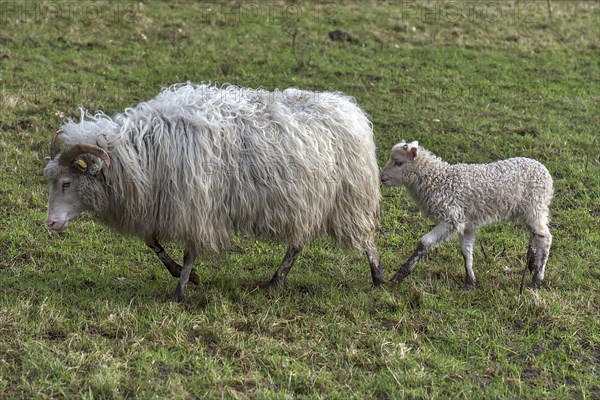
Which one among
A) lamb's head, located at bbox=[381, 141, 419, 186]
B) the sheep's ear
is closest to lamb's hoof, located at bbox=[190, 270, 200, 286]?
the sheep's ear

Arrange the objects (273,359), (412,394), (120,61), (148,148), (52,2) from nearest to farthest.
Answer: (412,394) → (273,359) → (148,148) → (120,61) → (52,2)

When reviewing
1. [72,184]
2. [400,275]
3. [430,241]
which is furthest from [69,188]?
[430,241]

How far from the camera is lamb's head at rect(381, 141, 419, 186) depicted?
256 inches

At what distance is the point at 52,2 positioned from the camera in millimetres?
14055

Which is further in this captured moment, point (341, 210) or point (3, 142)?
point (3, 142)

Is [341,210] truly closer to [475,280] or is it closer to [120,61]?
[475,280]

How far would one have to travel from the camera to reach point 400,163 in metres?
6.57

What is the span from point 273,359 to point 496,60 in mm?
9437

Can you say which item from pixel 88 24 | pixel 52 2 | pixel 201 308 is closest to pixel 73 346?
pixel 201 308

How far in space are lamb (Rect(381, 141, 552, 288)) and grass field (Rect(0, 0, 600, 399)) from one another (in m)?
0.33

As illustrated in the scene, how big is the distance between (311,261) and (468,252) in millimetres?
1477

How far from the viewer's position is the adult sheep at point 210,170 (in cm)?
568

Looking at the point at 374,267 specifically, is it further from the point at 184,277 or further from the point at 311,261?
the point at 184,277

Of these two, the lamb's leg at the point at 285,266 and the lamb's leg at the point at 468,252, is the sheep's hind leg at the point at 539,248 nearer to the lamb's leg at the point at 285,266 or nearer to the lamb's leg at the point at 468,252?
the lamb's leg at the point at 468,252
